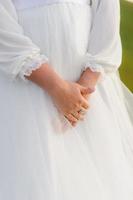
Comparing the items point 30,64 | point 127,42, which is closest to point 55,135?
point 30,64

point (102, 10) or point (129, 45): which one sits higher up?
point (102, 10)

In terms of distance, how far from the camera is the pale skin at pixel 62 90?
0.97 meters

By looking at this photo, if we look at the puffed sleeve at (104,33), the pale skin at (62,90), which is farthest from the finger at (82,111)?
the puffed sleeve at (104,33)

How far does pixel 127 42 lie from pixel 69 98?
0.69m

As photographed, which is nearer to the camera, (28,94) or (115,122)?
(28,94)

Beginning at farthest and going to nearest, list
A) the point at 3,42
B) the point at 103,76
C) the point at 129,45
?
1. the point at 129,45
2. the point at 103,76
3. the point at 3,42

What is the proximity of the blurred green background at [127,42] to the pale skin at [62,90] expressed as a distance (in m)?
0.62

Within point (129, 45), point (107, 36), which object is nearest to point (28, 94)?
point (107, 36)

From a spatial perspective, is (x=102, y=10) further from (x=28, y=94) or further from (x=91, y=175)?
(x=91, y=175)

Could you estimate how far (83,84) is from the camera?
1.03 meters

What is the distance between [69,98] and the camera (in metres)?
0.97

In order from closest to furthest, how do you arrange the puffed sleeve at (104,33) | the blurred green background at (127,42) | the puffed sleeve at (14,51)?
the puffed sleeve at (14,51), the puffed sleeve at (104,33), the blurred green background at (127,42)

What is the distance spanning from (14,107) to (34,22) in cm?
20

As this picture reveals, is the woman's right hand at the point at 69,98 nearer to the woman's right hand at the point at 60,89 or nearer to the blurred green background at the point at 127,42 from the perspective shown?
the woman's right hand at the point at 60,89
